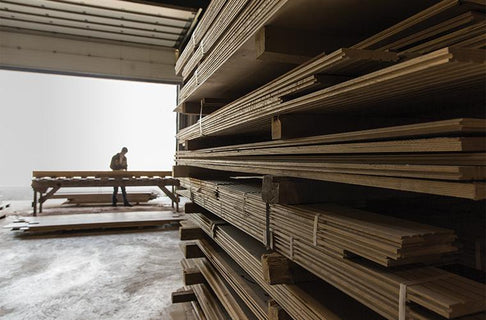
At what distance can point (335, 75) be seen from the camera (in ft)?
4.08

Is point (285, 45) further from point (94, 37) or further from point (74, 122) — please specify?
point (74, 122)

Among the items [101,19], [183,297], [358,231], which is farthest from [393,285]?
[101,19]

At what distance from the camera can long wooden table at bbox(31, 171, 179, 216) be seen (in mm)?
8312

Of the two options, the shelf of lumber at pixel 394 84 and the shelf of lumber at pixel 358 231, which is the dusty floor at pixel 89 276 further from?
the shelf of lumber at pixel 394 84

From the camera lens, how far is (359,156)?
1.15 metres

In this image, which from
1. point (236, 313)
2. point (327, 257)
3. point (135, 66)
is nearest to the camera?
point (327, 257)

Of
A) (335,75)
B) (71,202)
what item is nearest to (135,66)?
(71,202)

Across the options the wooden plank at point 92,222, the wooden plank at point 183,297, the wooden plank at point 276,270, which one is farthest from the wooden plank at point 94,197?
the wooden plank at point 276,270

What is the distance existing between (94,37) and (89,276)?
699cm

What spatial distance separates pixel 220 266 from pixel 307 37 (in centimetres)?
193

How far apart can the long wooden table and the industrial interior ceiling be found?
2.86m

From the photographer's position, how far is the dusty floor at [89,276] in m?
3.76

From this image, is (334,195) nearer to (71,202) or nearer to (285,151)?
(285,151)

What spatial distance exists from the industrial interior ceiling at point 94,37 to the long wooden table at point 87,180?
286 cm
